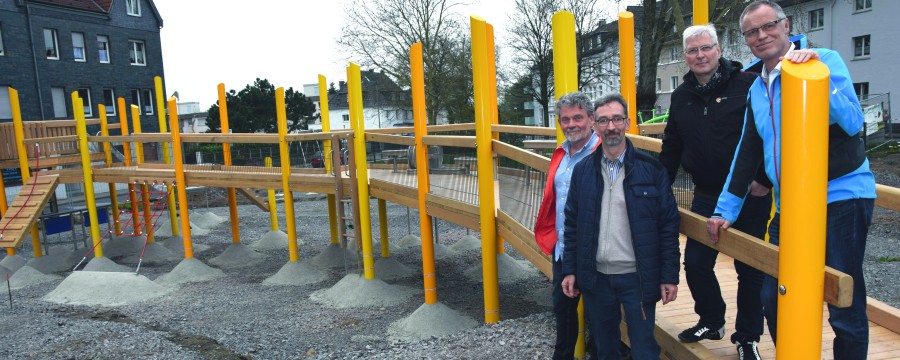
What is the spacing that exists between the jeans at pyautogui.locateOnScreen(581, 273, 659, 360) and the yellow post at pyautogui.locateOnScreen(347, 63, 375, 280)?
751 cm

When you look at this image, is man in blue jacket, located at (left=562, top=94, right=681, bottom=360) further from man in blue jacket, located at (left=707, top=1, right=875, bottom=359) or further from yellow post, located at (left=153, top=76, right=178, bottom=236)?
yellow post, located at (left=153, top=76, right=178, bottom=236)

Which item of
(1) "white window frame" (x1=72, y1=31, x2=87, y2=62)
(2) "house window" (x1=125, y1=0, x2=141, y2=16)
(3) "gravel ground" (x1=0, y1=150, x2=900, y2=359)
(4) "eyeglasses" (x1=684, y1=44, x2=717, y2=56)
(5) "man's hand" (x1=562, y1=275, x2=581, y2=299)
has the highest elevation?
(2) "house window" (x1=125, y1=0, x2=141, y2=16)

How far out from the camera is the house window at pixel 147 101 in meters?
35.6

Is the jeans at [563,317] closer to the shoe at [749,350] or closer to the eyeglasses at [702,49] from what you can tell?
the shoe at [749,350]

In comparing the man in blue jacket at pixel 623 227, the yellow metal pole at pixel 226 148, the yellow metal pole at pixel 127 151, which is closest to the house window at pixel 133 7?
the yellow metal pole at pixel 127 151

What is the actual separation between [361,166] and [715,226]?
27.8 ft

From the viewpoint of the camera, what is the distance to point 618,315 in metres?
3.43

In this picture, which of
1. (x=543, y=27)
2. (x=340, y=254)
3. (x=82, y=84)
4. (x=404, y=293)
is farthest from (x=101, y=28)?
(x=404, y=293)

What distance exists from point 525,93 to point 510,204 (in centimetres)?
3393

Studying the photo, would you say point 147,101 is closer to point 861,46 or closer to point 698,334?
point 861,46

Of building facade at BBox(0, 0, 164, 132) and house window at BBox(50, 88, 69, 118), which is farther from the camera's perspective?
house window at BBox(50, 88, 69, 118)

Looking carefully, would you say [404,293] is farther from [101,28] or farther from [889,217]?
[101,28]

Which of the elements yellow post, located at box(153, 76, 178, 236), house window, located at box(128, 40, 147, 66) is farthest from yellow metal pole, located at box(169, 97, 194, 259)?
house window, located at box(128, 40, 147, 66)

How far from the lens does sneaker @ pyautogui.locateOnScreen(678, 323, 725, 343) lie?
3549mm
